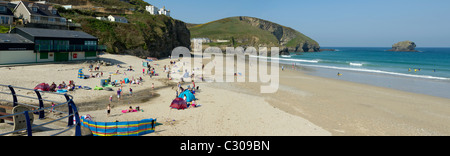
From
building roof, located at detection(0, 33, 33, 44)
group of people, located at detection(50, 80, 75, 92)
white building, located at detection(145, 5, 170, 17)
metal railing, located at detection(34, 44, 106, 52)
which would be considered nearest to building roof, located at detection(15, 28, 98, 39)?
building roof, located at detection(0, 33, 33, 44)

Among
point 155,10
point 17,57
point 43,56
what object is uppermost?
point 155,10

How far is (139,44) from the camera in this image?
53594 millimetres

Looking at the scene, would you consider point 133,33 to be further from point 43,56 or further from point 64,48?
point 43,56

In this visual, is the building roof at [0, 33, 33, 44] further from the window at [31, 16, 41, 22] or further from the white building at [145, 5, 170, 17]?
the white building at [145, 5, 170, 17]

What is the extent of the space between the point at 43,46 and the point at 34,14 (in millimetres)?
14354

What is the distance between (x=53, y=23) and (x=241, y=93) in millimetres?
Result: 38347

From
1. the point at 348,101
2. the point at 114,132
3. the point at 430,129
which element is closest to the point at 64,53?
the point at 114,132

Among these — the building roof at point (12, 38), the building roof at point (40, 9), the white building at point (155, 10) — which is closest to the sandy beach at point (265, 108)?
the building roof at point (12, 38)

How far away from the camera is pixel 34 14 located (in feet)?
140

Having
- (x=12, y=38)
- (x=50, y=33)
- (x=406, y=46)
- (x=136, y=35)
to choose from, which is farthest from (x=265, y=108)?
(x=406, y=46)

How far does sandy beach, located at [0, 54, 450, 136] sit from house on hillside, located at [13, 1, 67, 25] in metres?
16.4

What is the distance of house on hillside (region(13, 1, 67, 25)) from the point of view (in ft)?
138
